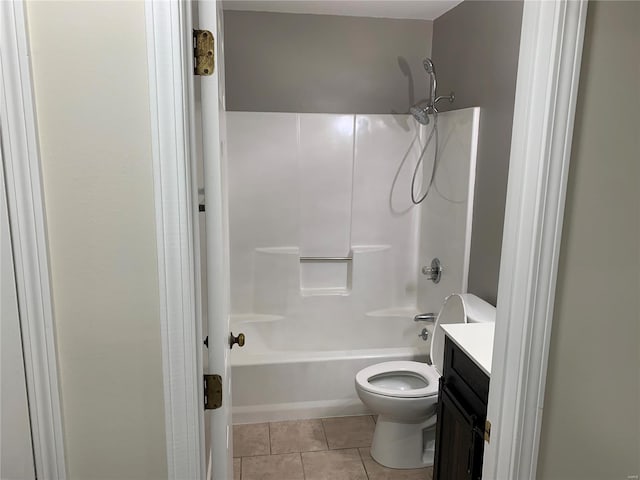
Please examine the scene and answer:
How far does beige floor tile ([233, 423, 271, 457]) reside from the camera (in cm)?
273

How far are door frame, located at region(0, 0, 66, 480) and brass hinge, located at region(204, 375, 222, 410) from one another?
298mm

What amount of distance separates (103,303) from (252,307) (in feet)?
7.86

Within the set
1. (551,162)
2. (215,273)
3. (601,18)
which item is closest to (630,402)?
(551,162)

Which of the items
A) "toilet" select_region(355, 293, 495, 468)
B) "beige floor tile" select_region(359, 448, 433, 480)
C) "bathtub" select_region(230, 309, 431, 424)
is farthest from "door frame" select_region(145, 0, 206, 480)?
Answer: "bathtub" select_region(230, 309, 431, 424)

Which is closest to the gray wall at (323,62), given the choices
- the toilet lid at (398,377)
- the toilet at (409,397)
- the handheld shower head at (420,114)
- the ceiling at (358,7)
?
the ceiling at (358,7)

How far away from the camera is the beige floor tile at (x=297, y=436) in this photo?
2770mm

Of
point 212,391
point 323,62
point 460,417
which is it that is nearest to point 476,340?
point 460,417

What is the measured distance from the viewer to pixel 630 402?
1196mm

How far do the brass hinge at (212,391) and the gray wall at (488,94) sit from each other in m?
1.70


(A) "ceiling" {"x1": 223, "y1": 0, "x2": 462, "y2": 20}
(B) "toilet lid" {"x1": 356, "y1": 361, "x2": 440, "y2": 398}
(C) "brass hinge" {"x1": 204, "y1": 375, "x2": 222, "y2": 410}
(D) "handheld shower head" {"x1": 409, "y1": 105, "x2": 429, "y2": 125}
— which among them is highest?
(A) "ceiling" {"x1": 223, "y1": 0, "x2": 462, "y2": 20}

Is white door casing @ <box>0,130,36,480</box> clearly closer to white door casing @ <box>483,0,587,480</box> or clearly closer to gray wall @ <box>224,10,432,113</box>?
white door casing @ <box>483,0,587,480</box>

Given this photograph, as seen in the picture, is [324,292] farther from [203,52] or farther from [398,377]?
[203,52]

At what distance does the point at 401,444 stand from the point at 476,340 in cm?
92

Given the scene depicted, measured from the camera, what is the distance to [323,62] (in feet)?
10.5
